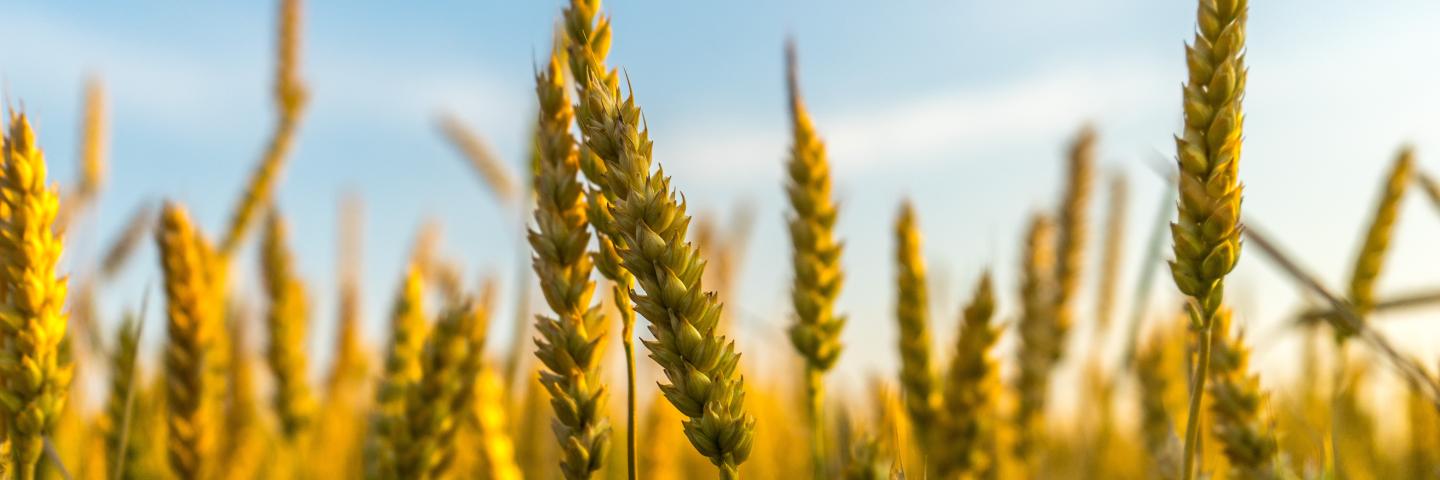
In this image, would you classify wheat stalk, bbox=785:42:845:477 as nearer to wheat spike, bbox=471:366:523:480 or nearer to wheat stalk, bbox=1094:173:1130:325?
wheat spike, bbox=471:366:523:480

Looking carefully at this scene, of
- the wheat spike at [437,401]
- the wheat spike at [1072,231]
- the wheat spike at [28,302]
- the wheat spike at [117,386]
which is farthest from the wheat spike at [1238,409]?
the wheat spike at [117,386]

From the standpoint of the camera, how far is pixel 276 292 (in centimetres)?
255

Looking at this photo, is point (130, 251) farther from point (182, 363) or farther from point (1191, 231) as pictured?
point (1191, 231)

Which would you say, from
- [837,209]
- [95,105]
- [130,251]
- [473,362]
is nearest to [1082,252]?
[837,209]

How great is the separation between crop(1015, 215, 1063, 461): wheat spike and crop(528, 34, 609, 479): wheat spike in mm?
1340

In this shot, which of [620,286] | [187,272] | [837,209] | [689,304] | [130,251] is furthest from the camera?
[130,251]

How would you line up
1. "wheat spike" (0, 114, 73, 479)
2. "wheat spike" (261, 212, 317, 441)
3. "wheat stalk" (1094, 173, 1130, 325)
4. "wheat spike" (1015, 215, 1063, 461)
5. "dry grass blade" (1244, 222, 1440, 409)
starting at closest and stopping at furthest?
"wheat spike" (0, 114, 73, 479) → "dry grass blade" (1244, 222, 1440, 409) → "wheat spike" (1015, 215, 1063, 461) → "wheat spike" (261, 212, 317, 441) → "wheat stalk" (1094, 173, 1130, 325)

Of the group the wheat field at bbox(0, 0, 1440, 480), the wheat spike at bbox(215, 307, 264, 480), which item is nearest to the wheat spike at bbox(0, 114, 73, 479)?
the wheat field at bbox(0, 0, 1440, 480)

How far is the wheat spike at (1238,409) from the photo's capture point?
→ 47.1 inches

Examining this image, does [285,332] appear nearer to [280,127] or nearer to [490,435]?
[280,127]

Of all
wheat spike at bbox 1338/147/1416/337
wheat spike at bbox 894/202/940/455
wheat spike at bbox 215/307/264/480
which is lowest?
wheat spike at bbox 215/307/264/480

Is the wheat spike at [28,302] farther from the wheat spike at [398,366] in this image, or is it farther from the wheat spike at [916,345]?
the wheat spike at [916,345]

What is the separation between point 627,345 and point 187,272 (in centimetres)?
90

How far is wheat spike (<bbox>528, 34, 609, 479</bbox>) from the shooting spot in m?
0.86
